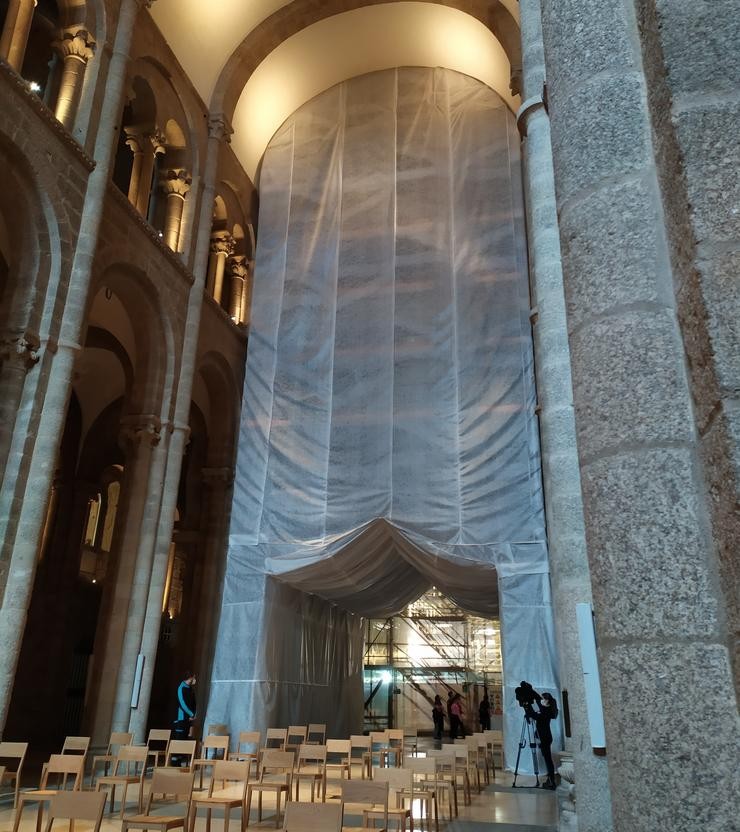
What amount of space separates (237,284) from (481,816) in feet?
40.8

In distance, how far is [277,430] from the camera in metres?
12.0

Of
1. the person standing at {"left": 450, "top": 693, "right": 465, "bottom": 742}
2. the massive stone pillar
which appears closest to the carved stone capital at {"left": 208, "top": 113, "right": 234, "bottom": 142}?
the massive stone pillar

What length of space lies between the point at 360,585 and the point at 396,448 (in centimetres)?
255

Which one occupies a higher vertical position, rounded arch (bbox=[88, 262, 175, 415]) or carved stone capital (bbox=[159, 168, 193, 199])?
carved stone capital (bbox=[159, 168, 193, 199])

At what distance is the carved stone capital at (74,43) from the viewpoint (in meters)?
10.6

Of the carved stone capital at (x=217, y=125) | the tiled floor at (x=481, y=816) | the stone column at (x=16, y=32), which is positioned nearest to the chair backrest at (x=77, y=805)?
the tiled floor at (x=481, y=816)

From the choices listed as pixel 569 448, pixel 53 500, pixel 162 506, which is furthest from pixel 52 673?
pixel 569 448

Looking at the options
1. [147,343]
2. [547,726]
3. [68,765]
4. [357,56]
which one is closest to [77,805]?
[68,765]

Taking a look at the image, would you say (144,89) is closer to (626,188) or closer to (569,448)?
(569,448)

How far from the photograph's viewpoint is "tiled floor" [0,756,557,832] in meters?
6.11

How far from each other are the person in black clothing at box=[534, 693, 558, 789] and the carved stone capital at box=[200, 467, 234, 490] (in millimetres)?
8689

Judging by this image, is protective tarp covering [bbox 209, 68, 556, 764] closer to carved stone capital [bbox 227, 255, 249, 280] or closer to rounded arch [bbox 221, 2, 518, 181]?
rounded arch [bbox 221, 2, 518, 181]

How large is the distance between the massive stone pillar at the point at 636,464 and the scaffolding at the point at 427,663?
64.3 ft

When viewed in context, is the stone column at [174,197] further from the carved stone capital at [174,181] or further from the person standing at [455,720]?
the person standing at [455,720]
